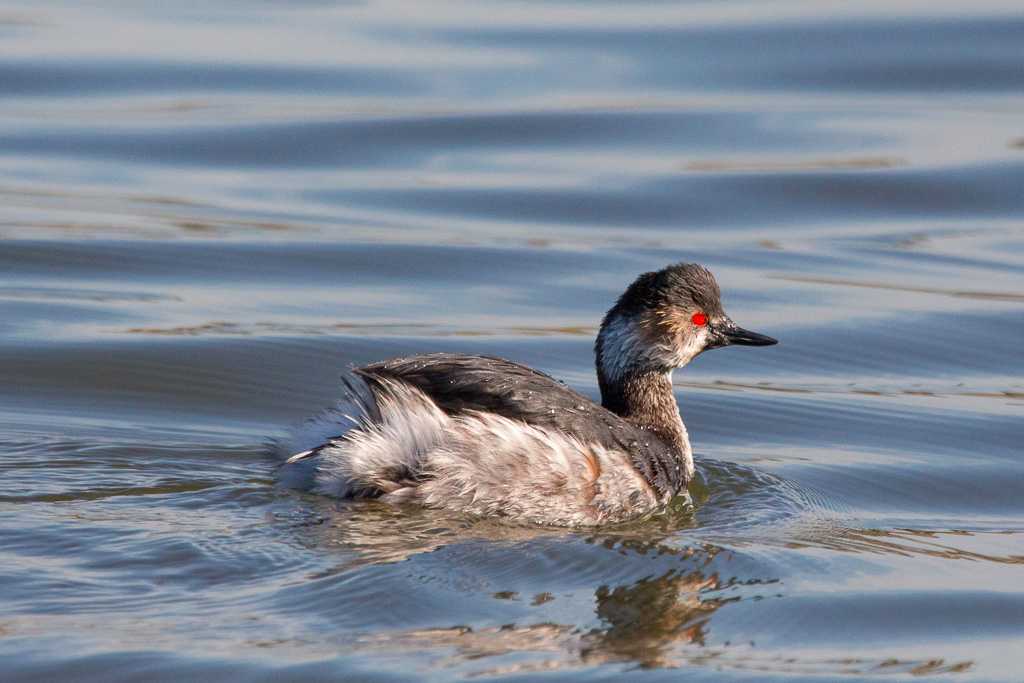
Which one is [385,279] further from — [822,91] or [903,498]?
[822,91]

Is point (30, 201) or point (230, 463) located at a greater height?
point (30, 201)

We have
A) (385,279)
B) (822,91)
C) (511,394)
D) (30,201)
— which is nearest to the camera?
(511,394)

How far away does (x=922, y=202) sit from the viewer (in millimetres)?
12586

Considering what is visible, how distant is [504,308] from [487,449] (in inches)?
137

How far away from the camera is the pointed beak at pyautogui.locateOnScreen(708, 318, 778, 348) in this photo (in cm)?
762

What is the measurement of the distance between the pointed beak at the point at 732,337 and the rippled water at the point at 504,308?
52 centimetres

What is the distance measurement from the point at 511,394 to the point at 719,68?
31.6 ft

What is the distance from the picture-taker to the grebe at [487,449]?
21.0 feet

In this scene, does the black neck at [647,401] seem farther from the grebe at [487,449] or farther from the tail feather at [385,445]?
the tail feather at [385,445]

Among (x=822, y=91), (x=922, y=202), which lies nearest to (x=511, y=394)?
(x=922, y=202)

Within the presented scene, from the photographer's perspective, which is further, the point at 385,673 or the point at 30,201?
the point at 30,201

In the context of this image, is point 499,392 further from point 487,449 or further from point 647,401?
point 647,401

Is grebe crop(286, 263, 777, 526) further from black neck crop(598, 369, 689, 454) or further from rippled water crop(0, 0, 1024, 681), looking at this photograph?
black neck crop(598, 369, 689, 454)

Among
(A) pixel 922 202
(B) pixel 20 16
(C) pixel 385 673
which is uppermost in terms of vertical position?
(B) pixel 20 16
